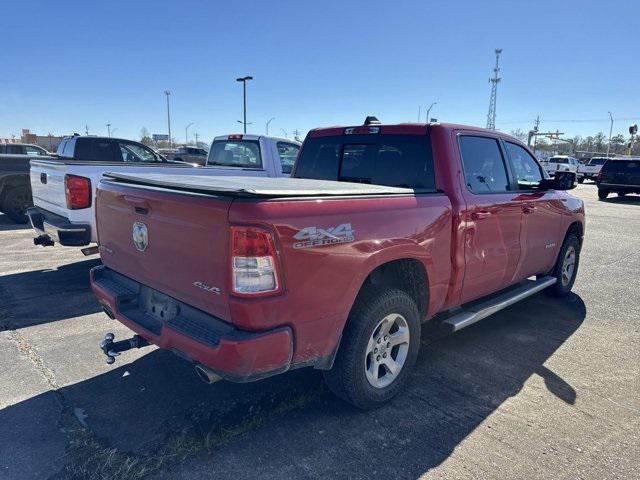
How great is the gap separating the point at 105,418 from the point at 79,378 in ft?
2.30

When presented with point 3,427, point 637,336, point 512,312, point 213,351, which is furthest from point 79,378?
point 637,336

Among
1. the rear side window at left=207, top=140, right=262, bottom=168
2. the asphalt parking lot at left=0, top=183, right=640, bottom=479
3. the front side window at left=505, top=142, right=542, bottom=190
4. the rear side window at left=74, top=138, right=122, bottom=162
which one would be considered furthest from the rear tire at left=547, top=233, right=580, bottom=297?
the rear side window at left=74, top=138, right=122, bottom=162

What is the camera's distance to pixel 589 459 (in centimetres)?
272

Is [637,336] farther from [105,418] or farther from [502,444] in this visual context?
[105,418]

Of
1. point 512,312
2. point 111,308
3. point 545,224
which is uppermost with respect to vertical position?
point 545,224

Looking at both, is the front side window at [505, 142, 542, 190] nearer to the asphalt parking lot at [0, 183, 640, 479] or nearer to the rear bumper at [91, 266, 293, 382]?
the asphalt parking lot at [0, 183, 640, 479]

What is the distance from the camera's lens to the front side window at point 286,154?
27.4ft

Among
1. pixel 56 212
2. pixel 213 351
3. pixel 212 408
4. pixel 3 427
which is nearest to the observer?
pixel 213 351

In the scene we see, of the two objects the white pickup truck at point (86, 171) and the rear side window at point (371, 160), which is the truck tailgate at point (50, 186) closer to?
the white pickup truck at point (86, 171)

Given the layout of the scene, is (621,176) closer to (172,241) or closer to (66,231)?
(66,231)

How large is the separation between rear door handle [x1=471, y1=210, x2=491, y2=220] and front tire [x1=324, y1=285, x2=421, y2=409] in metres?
0.92

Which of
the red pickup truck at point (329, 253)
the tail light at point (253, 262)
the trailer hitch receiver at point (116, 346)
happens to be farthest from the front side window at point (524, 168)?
the trailer hitch receiver at point (116, 346)

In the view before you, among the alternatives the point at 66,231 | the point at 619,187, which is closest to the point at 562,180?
the point at 66,231

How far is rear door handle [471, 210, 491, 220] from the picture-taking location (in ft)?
12.0
